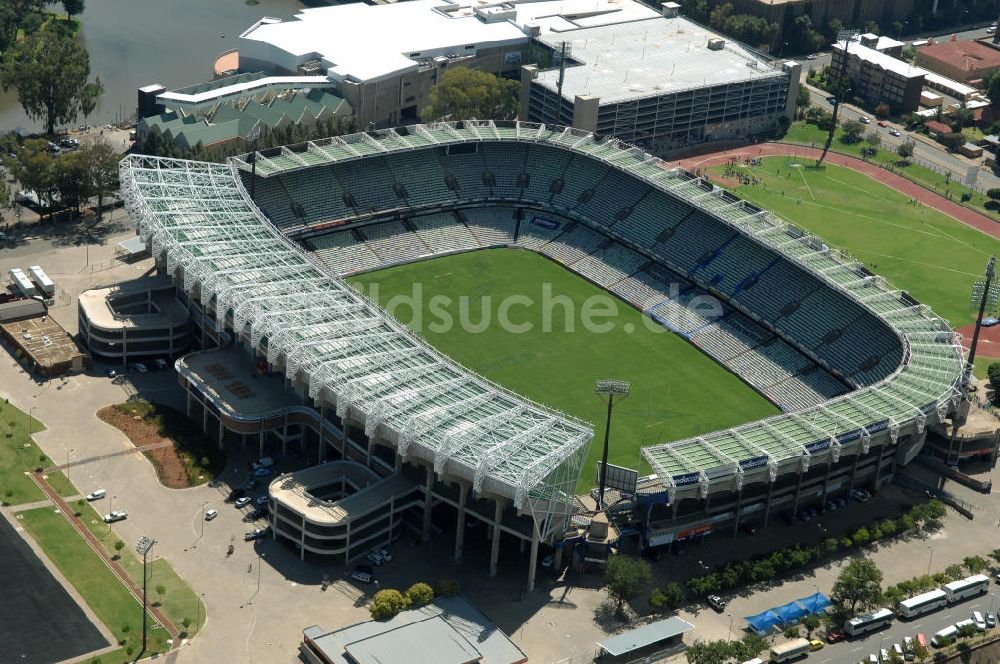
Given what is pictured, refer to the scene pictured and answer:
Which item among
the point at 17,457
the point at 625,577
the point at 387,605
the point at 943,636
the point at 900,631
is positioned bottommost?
the point at 900,631

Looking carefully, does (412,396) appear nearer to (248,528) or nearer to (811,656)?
(248,528)

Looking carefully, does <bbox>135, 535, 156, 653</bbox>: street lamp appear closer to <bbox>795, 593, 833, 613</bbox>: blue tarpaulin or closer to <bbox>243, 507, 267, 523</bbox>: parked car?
<bbox>243, 507, 267, 523</bbox>: parked car

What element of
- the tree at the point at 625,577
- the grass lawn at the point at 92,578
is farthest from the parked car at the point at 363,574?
the tree at the point at 625,577

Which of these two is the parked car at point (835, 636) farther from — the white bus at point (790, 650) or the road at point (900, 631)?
the white bus at point (790, 650)

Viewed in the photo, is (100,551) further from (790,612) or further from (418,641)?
(790,612)

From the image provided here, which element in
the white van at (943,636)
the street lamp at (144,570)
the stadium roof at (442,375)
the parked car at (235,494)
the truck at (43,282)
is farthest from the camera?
the truck at (43,282)

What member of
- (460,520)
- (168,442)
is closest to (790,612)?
(460,520)
